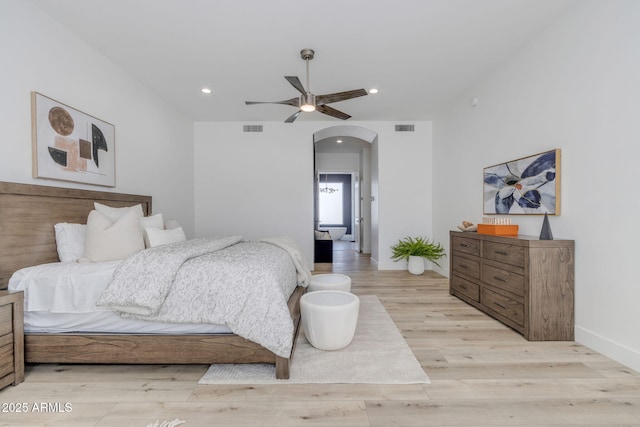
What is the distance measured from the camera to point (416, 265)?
4.66 meters

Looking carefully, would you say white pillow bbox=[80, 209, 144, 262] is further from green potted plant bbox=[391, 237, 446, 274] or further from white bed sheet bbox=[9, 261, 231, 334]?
green potted plant bbox=[391, 237, 446, 274]

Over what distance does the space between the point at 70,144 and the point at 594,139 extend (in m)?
4.34

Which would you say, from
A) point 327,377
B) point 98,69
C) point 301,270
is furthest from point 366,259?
point 98,69

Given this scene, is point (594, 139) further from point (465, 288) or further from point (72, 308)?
point (72, 308)

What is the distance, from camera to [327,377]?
A: 1.78 meters

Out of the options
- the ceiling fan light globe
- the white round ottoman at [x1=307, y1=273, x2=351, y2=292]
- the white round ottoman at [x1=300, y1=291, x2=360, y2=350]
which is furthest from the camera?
the ceiling fan light globe

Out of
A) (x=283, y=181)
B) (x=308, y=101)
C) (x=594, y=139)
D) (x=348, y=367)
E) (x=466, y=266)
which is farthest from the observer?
(x=283, y=181)

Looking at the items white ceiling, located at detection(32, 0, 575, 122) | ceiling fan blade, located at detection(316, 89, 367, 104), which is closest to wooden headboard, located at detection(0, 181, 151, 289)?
white ceiling, located at detection(32, 0, 575, 122)

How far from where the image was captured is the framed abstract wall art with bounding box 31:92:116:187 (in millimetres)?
2229

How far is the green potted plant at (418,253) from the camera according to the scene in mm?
4645

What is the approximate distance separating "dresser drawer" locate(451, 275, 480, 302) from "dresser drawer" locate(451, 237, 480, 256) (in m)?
0.34

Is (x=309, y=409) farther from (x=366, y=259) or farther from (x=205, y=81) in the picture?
(x=366, y=259)

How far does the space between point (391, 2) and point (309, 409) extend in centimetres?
286

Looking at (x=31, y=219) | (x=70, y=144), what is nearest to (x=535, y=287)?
(x=31, y=219)
